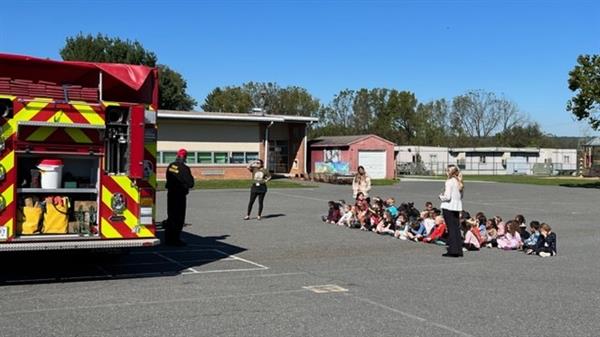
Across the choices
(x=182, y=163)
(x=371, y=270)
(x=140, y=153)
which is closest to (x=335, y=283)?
(x=371, y=270)

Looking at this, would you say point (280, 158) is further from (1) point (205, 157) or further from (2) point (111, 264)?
(2) point (111, 264)

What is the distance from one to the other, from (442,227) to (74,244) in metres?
7.64

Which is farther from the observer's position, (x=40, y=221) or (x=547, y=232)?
(x=547, y=232)

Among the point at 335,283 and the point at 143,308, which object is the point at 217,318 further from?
the point at 335,283

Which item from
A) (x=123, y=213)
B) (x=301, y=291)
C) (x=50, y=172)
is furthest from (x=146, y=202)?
(x=301, y=291)

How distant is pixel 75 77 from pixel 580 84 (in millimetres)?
36738

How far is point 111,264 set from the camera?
397 inches

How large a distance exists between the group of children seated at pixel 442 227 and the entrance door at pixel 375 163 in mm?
29965

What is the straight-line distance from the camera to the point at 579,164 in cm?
6925

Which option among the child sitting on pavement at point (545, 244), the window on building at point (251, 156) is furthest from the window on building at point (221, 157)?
the child sitting on pavement at point (545, 244)

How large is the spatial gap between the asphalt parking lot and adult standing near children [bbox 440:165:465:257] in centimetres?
36

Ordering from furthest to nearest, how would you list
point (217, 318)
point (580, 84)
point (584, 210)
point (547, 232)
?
1. point (580, 84)
2. point (584, 210)
3. point (547, 232)
4. point (217, 318)

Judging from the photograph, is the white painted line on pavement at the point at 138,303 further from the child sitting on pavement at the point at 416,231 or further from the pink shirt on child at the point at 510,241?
the child sitting on pavement at the point at 416,231

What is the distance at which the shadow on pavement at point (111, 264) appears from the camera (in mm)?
8977
